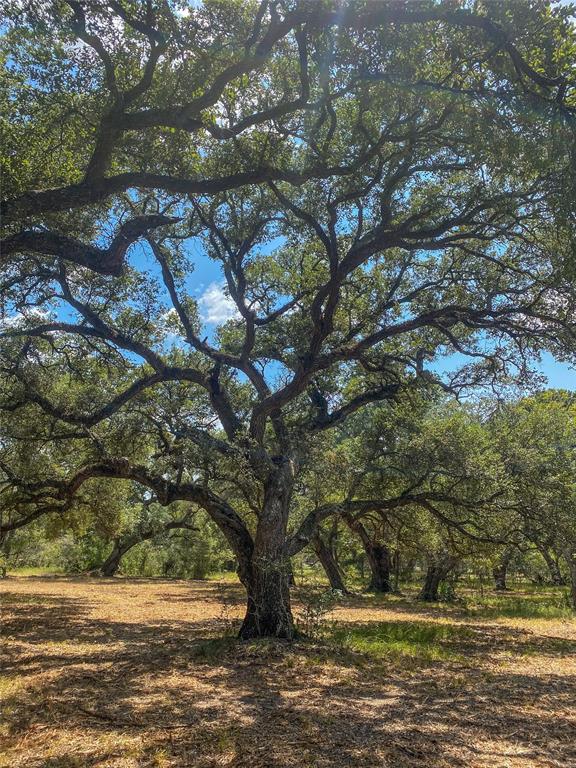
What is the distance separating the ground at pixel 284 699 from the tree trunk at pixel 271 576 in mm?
472

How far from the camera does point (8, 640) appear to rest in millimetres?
9422

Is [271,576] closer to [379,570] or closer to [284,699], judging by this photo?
[284,699]

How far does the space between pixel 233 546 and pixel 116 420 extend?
15.3ft

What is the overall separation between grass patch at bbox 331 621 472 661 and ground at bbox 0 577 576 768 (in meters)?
0.06

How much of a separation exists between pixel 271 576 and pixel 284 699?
3.40 meters

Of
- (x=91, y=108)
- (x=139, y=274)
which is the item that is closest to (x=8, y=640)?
(x=139, y=274)

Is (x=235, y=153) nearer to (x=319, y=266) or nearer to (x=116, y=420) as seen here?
(x=319, y=266)

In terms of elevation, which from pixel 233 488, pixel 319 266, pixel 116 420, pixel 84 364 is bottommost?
pixel 233 488

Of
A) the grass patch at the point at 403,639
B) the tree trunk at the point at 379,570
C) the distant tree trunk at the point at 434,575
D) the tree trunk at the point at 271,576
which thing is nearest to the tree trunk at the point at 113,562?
the tree trunk at the point at 379,570

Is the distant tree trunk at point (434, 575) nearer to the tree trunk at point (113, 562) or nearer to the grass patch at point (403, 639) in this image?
the grass patch at point (403, 639)

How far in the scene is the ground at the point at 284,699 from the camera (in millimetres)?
4074

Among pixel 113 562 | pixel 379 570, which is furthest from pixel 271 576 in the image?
pixel 113 562

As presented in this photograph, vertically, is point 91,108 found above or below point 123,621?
above

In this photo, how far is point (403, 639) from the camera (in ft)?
34.5
